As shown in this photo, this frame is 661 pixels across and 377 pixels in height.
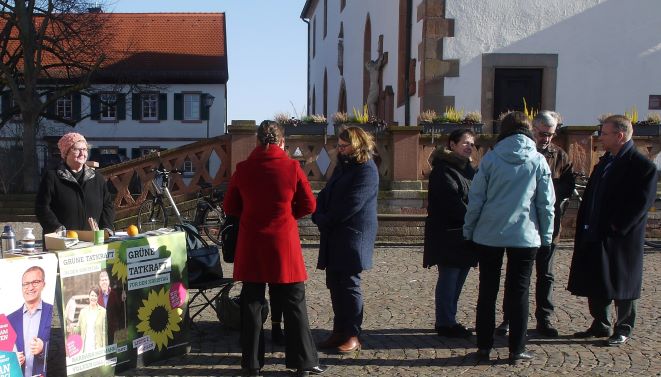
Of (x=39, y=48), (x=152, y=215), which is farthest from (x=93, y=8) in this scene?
(x=152, y=215)

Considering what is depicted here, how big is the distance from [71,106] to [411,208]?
117 feet

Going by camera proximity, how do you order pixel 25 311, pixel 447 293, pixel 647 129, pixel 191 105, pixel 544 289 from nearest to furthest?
pixel 25 311 < pixel 447 293 < pixel 544 289 < pixel 647 129 < pixel 191 105

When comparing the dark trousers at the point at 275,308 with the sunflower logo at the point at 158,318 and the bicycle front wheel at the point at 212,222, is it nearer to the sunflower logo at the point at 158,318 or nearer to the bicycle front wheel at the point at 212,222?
the sunflower logo at the point at 158,318

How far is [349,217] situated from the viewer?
5.95m

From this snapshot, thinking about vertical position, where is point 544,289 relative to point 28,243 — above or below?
below

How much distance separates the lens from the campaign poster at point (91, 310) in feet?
17.0

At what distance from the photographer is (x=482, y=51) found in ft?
49.7

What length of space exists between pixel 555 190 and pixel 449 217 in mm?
991

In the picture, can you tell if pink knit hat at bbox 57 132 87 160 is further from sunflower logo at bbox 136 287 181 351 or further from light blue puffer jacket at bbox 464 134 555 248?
light blue puffer jacket at bbox 464 134 555 248

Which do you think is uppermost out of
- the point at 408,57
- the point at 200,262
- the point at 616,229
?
the point at 408,57

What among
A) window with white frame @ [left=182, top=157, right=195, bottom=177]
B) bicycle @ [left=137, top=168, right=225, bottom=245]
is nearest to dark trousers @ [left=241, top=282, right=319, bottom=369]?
bicycle @ [left=137, top=168, right=225, bottom=245]

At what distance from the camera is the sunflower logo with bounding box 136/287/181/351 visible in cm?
574

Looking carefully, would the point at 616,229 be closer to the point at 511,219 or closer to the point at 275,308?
the point at 511,219

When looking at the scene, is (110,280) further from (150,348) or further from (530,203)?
(530,203)
